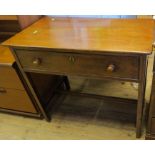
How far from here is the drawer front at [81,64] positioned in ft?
3.17

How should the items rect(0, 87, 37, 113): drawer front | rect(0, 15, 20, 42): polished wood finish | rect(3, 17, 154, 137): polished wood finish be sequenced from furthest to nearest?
rect(0, 15, 20, 42): polished wood finish, rect(0, 87, 37, 113): drawer front, rect(3, 17, 154, 137): polished wood finish

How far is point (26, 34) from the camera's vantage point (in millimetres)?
1207

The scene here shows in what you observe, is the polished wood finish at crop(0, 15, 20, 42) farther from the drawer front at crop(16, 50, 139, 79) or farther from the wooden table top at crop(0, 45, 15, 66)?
the drawer front at crop(16, 50, 139, 79)

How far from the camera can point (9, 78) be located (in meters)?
1.38

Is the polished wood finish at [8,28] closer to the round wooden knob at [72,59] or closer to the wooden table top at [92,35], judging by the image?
the wooden table top at [92,35]

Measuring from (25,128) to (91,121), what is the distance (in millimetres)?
Result: 569

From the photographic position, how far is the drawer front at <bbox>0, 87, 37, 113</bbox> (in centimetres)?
148

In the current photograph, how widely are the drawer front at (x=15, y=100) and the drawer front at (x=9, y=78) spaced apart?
5 centimetres

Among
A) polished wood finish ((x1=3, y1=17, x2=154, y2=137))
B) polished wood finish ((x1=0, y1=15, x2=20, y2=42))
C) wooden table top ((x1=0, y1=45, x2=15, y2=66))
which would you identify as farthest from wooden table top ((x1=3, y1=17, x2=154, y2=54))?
polished wood finish ((x1=0, y1=15, x2=20, y2=42))

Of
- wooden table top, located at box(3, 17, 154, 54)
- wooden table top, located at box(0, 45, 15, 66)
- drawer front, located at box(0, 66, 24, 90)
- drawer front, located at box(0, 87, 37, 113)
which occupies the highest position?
wooden table top, located at box(3, 17, 154, 54)

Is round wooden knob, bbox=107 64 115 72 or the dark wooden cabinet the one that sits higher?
round wooden knob, bbox=107 64 115 72

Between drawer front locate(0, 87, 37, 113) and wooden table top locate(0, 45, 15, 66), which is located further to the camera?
drawer front locate(0, 87, 37, 113)

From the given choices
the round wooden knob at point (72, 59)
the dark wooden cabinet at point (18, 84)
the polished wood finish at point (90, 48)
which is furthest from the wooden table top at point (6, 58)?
the round wooden knob at point (72, 59)
